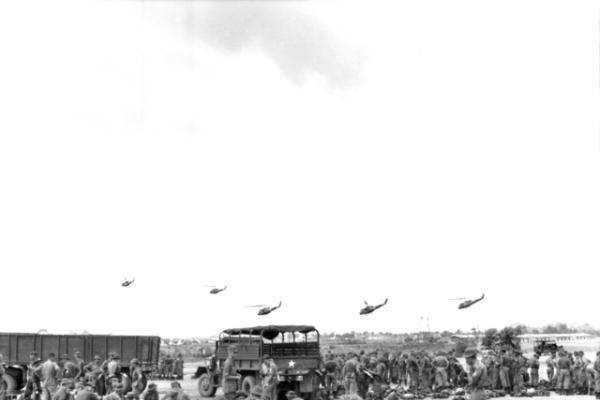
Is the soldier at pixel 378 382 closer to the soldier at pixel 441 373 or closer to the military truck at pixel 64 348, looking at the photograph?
the soldier at pixel 441 373

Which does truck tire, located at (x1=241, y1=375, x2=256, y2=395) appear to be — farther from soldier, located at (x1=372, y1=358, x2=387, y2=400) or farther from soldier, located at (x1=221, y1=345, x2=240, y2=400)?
soldier, located at (x1=372, y1=358, x2=387, y2=400)

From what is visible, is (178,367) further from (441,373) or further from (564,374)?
(564,374)

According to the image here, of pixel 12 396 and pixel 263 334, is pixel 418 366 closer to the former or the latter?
pixel 263 334

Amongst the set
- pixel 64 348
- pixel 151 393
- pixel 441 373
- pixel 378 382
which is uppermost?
pixel 64 348

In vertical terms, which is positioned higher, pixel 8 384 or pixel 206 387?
pixel 8 384

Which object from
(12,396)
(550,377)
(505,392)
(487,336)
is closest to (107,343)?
(12,396)

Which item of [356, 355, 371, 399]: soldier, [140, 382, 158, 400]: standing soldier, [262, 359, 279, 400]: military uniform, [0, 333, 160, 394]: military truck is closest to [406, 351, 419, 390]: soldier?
[356, 355, 371, 399]: soldier

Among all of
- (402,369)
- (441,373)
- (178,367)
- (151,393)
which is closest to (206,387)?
(441,373)
